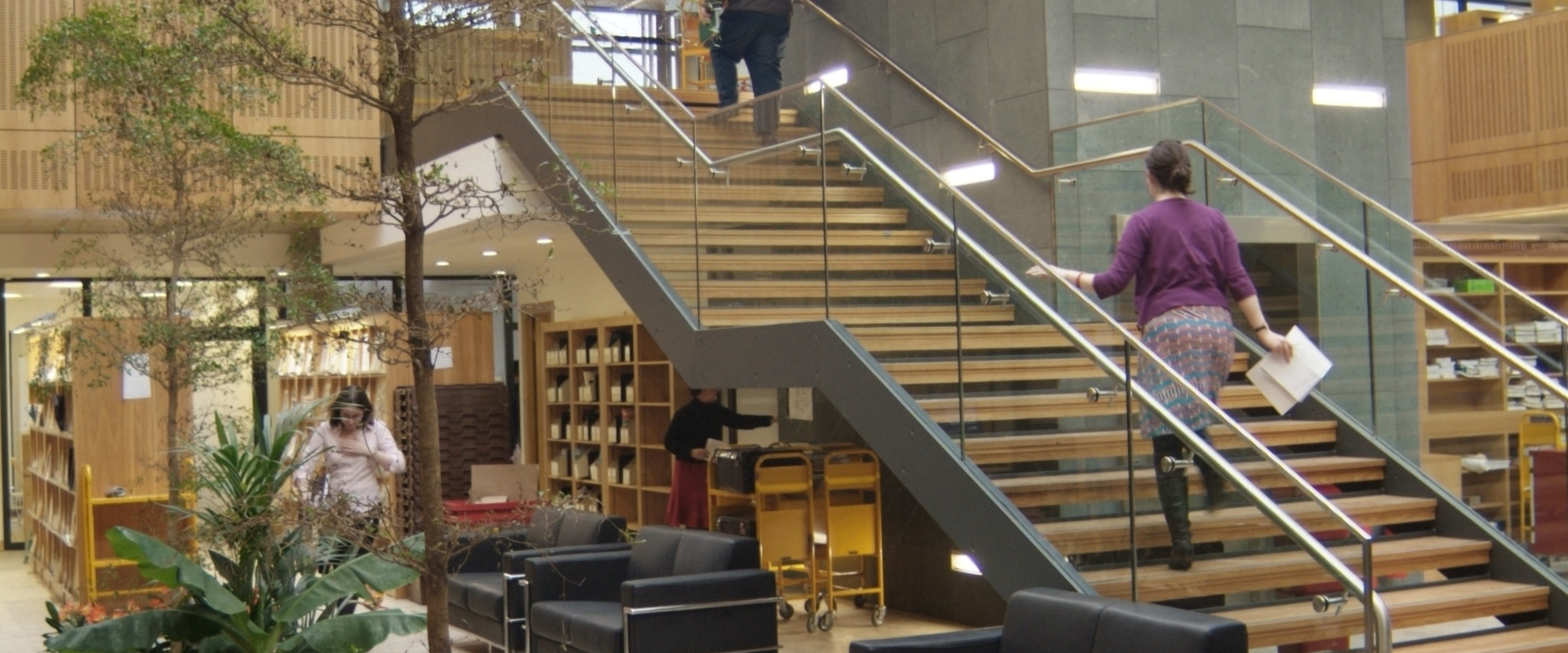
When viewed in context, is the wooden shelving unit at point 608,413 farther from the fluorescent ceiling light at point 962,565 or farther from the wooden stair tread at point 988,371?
the wooden stair tread at point 988,371

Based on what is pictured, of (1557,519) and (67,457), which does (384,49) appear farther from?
(67,457)

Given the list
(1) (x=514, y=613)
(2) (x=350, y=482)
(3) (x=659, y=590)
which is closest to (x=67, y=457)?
(2) (x=350, y=482)

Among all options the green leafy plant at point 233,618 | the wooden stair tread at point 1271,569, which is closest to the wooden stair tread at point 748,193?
the wooden stair tread at point 1271,569

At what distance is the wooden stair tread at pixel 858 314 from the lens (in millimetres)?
6043

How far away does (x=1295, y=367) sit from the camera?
17.9 feet

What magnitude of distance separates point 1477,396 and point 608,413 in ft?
23.8

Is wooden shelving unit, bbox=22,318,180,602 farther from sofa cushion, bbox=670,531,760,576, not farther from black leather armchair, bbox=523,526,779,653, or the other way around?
sofa cushion, bbox=670,531,760,576

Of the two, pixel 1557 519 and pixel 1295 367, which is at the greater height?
pixel 1295 367

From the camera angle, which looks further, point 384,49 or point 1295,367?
point 1295,367

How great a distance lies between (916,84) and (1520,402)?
478 cm

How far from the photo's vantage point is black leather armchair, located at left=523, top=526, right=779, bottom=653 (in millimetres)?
6840

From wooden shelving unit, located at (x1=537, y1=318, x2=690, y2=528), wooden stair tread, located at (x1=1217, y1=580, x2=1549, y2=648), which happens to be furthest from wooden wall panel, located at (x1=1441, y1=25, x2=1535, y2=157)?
wooden stair tread, located at (x1=1217, y1=580, x2=1549, y2=648)

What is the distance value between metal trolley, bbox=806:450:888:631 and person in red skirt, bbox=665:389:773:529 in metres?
0.92

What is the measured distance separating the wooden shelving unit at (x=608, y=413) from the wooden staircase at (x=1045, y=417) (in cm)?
317
